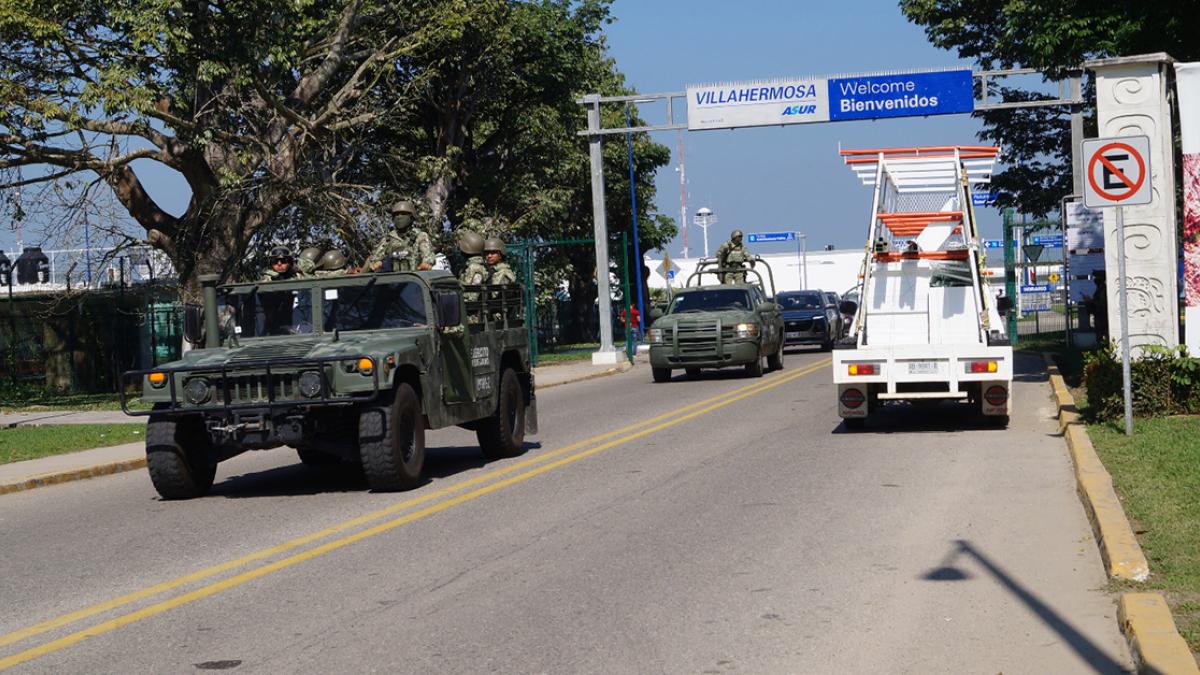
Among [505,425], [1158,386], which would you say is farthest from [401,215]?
[1158,386]

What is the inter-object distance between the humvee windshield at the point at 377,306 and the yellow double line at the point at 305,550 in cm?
160

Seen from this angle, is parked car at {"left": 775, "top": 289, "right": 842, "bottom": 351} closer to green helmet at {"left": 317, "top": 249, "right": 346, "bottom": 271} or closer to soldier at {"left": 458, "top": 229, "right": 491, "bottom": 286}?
soldier at {"left": 458, "top": 229, "right": 491, "bottom": 286}

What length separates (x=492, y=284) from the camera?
15320mm

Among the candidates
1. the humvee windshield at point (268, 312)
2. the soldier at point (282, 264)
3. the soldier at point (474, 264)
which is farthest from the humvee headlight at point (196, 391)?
the soldier at point (474, 264)

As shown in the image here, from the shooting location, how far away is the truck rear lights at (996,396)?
54.6ft

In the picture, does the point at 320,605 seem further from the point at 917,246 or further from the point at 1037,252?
the point at 1037,252

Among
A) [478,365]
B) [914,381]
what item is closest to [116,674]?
[478,365]

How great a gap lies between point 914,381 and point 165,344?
853 inches

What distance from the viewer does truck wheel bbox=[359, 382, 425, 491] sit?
1216 centimetres

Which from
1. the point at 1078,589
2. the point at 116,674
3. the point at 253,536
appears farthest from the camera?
the point at 253,536

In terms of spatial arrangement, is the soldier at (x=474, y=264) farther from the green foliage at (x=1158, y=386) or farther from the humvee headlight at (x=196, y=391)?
the green foliage at (x=1158, y=386)

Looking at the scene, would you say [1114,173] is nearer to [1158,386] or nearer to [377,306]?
[1158,386]

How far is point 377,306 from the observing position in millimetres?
13438

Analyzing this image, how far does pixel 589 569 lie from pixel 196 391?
4796mm
